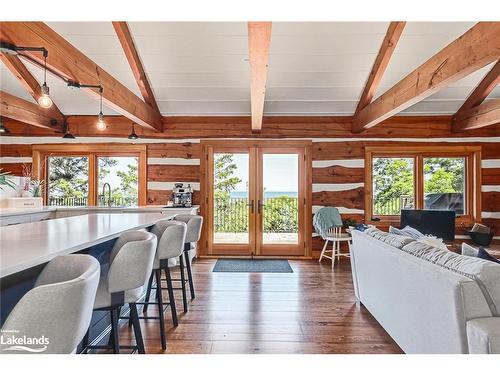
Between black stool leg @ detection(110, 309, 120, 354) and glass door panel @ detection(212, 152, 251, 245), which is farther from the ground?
glass door panel @ detection(212, 152, 251, 245)

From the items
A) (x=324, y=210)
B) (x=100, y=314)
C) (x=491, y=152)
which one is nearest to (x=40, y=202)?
(x=100, y=314)

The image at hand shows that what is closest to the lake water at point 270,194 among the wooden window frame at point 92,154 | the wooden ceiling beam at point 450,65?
the wooden window frame at point 92,154

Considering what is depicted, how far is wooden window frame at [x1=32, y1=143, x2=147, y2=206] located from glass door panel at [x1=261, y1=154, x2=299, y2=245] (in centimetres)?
219

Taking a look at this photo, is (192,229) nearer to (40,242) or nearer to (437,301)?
(40,242)

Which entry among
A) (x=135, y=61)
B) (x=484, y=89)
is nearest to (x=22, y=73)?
(x=135, y=61)

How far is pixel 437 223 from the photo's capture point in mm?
4652

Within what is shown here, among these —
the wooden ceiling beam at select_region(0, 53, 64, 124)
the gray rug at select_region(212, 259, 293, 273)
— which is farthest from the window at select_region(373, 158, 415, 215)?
the wooden ceiling beam at select_region(0, 53, 64, 124)

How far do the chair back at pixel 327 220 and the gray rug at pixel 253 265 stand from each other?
81 centimetres

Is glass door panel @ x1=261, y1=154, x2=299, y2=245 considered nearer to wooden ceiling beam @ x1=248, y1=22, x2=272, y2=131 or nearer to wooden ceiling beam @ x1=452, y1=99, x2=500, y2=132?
wooden ceiling beam @ x1=248, y1=22, x2=272, y2=131

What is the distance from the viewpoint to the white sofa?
1.55 metres

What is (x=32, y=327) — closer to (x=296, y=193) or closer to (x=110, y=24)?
(x=110, y=24)

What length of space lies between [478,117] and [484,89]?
0.41 meters

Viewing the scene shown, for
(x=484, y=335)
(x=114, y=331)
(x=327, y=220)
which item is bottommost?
(x=114, y=331)

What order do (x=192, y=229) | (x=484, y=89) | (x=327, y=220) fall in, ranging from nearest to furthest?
(x=192, y=229)
(x=484, y=89)
(x=327, y=220)
